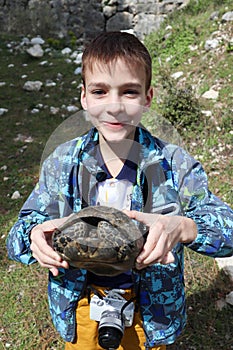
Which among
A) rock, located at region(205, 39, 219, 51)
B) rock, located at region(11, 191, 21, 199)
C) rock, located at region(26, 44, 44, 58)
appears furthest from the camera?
rock, located at region(26, 44, 44, 58)

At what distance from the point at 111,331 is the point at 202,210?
1.44 feet

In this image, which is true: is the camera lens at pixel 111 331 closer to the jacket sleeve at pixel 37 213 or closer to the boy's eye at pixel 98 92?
the jacket sleeve at pixel 37 213

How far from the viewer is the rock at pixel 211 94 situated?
4.49m

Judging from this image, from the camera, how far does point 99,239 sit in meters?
1.05

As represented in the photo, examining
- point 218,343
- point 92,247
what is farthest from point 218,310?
point 92,247

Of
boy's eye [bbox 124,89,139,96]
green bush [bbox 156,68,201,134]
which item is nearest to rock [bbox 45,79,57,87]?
green bush [bbox 156,68,201,134]

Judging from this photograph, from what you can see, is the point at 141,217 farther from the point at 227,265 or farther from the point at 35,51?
the point at 35,51

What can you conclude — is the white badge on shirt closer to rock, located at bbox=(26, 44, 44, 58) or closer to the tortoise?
the tortoise

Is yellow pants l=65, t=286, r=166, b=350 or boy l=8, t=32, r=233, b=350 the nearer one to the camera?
boy l=8, t=32, r=233, b=350

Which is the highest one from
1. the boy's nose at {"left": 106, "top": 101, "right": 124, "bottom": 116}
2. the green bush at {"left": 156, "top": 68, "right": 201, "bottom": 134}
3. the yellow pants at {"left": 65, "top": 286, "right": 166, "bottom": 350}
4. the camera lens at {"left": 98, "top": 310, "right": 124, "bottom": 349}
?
the boy's nose at {"left": 106, "top": 101, "right": 124, "bottom": 116}

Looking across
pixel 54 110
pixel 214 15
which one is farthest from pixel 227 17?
pixel 54 110

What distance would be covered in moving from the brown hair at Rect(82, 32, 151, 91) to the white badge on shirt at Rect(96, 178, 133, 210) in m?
0.29

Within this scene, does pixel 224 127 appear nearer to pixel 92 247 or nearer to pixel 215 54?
pixel 215 54

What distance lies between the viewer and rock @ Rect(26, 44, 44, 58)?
6.86 metres
